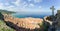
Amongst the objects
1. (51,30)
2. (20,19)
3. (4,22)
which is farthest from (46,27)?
(20,19)

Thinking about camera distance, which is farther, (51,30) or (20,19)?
(20,19)

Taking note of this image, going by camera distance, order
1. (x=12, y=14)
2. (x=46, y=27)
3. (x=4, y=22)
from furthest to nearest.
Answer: (x=12, y=14)
(x=4, y=22)
(x=46, y=27)

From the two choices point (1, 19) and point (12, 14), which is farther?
point (12, 14)

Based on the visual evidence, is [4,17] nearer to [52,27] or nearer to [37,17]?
[37,17]

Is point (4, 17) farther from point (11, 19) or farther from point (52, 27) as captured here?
point (52, 27)

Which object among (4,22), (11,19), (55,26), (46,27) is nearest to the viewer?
(55,26)

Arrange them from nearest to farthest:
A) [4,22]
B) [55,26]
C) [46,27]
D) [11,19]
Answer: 1. [55,26]
2. [46,27]
3. [4,22]
4. [11,19]

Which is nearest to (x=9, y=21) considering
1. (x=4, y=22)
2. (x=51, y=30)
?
(x=4, y=22)

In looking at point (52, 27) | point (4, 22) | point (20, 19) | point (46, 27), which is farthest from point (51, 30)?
point (20, 19)

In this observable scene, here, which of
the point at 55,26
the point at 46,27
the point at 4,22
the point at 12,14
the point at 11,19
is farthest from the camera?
the point at 12,14
